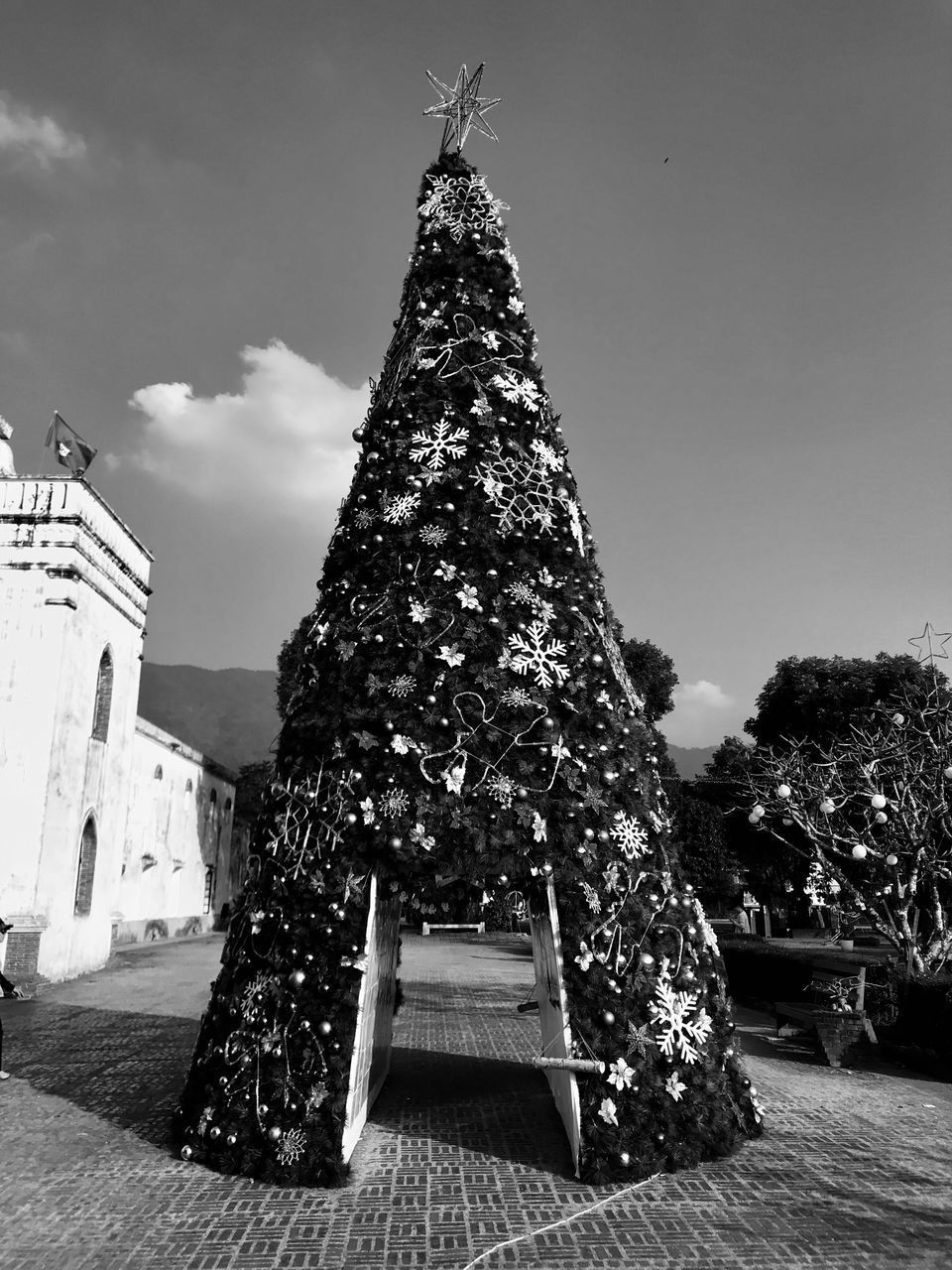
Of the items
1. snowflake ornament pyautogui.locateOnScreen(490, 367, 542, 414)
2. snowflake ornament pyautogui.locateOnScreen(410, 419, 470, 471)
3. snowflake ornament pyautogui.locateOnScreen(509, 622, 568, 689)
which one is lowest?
snowflake ornament pyautogui.locateOnScreen(509, 622, 568, 689)

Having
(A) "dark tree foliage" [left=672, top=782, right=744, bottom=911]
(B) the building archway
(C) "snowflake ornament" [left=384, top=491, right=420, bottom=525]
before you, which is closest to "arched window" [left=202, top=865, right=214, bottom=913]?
(B) the building archway

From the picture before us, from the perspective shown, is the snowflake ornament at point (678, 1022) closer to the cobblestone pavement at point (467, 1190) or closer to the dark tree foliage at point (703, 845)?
the cobblestone pavement at point (467, 1190)

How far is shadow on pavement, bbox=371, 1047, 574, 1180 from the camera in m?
6.78

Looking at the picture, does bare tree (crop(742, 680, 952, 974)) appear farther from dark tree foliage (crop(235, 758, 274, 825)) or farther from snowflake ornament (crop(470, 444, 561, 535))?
dark tree foliage (crop(235, 758, 274, 825))

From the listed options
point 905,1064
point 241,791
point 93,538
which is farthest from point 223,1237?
point 241,791

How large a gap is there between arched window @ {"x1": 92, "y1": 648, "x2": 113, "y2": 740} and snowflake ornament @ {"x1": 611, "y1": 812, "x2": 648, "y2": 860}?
16616 mm

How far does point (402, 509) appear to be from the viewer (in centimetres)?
729

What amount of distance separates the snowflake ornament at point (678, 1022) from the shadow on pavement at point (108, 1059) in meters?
3.92

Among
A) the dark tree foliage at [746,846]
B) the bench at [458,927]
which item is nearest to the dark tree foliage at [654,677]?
the dark tree foliage at [746,846]

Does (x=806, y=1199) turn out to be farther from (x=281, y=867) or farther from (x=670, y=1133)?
(x=281, y=867)

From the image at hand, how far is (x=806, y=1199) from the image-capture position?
224 inches

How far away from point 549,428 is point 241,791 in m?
44.3

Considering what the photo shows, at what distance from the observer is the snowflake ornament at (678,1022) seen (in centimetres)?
613

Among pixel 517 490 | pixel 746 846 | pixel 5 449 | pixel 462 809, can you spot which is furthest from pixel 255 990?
Answer: pixel 746 846
